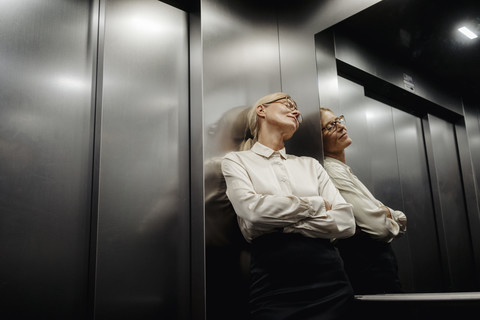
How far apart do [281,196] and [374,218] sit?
0.89 metres

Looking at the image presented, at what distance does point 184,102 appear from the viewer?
9.69ft

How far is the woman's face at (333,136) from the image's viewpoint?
3156 mm

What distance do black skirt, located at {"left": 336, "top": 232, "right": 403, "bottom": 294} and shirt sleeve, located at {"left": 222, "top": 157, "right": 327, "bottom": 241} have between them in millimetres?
699

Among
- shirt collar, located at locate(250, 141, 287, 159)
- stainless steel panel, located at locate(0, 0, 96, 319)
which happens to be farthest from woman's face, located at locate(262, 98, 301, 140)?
stainless steel panel, located at locate(0, 0, 96, 319)

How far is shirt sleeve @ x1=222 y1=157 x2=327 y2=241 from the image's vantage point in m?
2.25

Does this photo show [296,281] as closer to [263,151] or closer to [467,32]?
[263,151]

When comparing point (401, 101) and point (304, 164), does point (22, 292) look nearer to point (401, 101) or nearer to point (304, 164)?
point (304, 164)

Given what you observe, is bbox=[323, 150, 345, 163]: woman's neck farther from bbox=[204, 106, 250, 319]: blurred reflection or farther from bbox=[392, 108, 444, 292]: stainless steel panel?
bbox=[204, 106, 250, 319]: blurred reflection

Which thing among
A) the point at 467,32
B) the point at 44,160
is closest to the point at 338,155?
the point at 467,32

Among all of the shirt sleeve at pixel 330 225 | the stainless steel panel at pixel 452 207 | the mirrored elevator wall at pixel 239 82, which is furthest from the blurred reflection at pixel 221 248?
the stainless steel panel at pixel 452 207

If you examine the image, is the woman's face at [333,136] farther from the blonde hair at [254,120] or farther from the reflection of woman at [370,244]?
the blonde hair at [254,120]

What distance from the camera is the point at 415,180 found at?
292 cm

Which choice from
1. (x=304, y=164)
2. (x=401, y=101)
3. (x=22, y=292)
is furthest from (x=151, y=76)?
(x=401, y=101)

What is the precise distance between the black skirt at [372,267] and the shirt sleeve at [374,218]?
60mm
